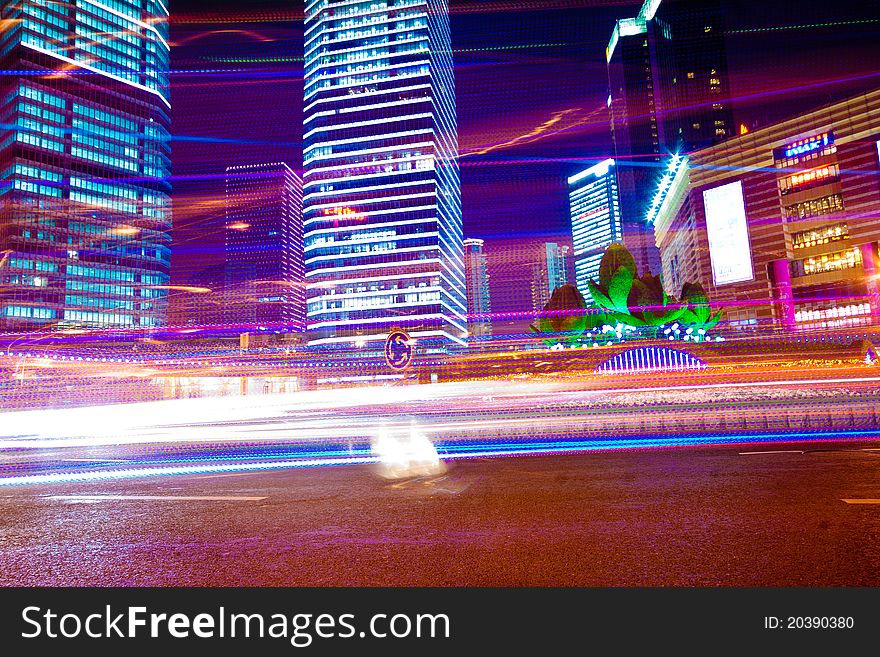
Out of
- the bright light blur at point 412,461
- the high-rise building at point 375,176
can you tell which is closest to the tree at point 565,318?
the high-rise building at point 375,176

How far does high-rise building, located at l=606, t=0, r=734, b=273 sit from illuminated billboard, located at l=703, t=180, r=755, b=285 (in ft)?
172

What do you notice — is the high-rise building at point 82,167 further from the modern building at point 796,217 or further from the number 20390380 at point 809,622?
the number 20390380 at point 809,622

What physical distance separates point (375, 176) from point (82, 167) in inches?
2245

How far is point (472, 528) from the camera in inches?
185

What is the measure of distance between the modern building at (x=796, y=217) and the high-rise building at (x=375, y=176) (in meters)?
57.4

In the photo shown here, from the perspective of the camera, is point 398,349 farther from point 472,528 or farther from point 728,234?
point 728,234

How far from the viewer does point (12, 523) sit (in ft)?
17.9

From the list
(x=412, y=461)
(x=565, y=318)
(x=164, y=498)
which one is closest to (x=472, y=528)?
(x=412, y=461)

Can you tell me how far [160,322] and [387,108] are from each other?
222 feet

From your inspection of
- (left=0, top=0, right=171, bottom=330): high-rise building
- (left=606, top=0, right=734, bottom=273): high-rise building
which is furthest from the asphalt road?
(left=606, top=0, right=734, bottom=273): high-rise building

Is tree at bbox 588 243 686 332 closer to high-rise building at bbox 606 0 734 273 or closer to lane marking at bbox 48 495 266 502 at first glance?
lane marking at bbox 48 495 266 502

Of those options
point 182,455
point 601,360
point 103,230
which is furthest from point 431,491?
point 103,230

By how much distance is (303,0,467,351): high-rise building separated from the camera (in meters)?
125

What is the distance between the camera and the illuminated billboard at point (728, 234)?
8056cm
